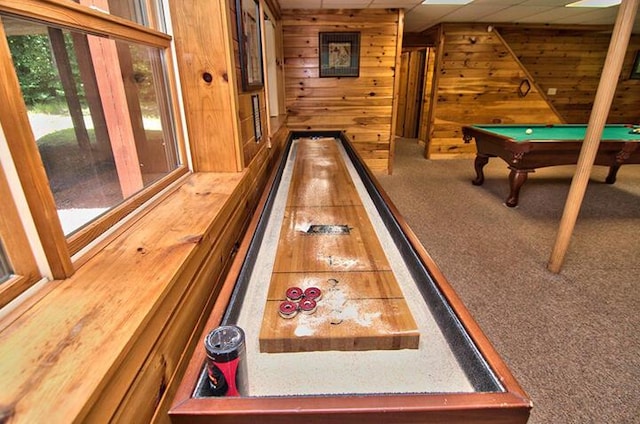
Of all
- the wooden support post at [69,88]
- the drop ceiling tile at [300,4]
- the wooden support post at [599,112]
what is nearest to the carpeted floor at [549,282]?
the wooden support post at [599,112]

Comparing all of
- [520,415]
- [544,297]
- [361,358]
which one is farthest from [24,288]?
[544,297]

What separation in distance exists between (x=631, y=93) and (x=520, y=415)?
9.02 metres

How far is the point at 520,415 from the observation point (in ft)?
2.00

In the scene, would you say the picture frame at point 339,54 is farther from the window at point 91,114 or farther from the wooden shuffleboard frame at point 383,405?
the wooden shuffleboard frame at point 383,405

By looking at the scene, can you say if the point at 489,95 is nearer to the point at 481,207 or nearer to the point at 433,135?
the point at 433,135

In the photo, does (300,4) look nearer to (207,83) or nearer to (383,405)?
(207,83)

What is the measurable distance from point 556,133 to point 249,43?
3995 millimetres

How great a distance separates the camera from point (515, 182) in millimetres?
3861

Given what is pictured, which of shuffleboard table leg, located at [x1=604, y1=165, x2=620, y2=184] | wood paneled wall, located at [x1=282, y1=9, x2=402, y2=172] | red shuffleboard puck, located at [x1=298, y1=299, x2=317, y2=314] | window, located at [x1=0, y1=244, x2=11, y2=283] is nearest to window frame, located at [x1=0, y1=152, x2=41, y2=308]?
window, located at [x1=0, y1=244, x2=11, y2=283]

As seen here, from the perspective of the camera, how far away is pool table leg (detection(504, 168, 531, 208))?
12.5 ft

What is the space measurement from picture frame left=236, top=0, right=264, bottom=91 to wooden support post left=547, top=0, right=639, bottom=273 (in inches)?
87.8

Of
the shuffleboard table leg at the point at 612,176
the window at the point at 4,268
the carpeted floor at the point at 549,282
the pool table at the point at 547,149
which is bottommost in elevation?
the carpeted floor at the point at 549,282

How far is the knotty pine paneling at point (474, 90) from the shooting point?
586cm

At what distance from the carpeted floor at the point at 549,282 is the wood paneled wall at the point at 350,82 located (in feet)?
3.62
